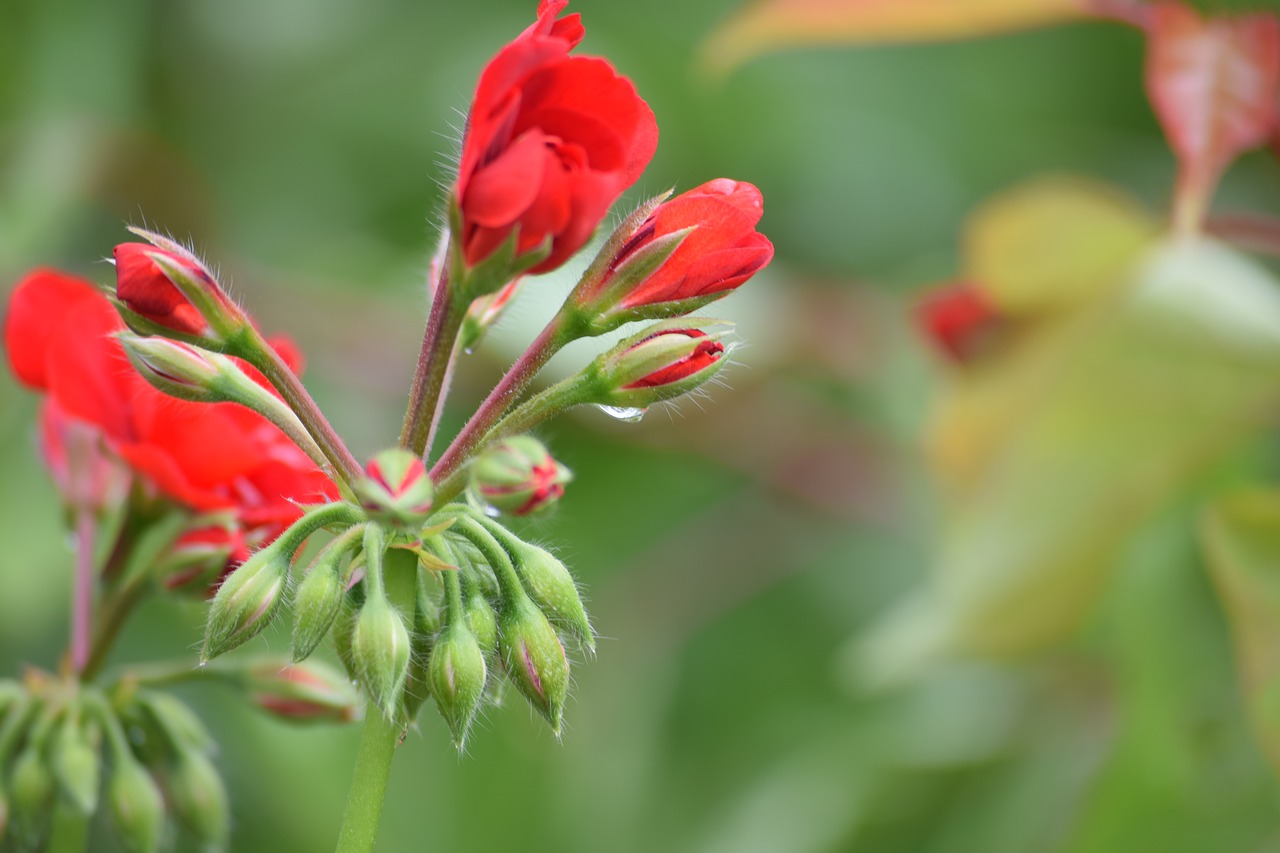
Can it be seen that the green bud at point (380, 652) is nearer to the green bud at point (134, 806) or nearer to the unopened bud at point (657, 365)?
the unopened bud at point (657, 365)

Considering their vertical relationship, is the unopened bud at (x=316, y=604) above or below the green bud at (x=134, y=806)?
above

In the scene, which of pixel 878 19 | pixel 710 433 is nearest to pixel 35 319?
pixel 878 19

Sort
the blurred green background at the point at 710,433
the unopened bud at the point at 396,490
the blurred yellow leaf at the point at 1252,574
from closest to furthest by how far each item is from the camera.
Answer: the unopened bud at the point at 396,490 < the blurred yellow leaf at the point at 1252,574 < the blurred green background at the point at 710,433

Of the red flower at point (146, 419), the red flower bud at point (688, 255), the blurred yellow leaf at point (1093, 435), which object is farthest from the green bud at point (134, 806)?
the blurred yellow leaf at point (1093, 435)

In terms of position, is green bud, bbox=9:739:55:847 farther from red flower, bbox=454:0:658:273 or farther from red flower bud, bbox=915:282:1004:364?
red flower bud, bbox=915:282:1004:364

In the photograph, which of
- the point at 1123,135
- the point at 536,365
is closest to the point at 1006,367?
the point at 536,365

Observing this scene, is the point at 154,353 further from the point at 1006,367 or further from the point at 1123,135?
the point at 1123,135
